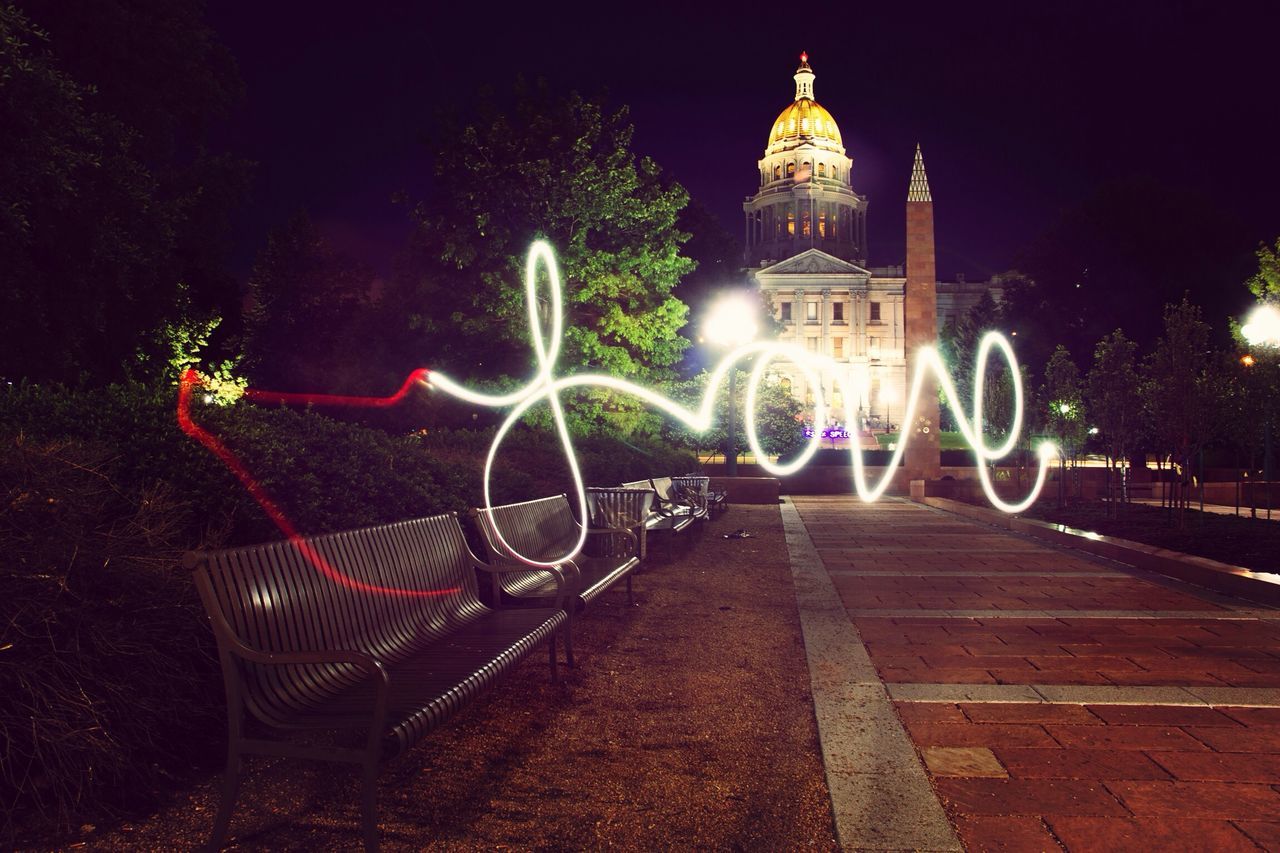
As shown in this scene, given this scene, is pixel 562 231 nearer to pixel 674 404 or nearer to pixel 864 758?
pixel 674 404

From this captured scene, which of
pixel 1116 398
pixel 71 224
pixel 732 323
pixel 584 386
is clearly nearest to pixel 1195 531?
pixel 1116 398

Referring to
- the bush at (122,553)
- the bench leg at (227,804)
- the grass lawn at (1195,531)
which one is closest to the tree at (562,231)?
the grass lawn at (1195,531)

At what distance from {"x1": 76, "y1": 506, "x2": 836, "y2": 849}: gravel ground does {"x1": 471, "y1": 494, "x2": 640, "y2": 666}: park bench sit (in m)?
0.48

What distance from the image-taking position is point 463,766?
4.13 m

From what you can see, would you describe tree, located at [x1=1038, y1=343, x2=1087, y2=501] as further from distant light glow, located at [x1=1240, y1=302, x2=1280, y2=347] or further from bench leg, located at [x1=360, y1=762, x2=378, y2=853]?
bench leg, located at [x1=360, y1=762, x2=378, y2=853]

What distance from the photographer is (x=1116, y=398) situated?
18.5m

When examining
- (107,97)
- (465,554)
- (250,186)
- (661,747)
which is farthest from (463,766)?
(250,186)

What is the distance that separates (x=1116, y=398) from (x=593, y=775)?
683 inches

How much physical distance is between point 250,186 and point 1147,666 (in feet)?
79.3

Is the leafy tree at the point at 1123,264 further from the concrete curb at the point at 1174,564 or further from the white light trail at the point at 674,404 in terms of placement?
the concrete curb at the point at 1174,564

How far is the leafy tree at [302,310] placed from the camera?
5278 cm

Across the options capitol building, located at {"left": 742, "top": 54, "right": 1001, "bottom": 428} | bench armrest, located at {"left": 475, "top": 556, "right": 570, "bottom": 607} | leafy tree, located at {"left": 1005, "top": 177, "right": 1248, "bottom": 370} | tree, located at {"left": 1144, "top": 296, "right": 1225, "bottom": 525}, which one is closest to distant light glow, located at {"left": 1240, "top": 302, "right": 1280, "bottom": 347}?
tree, located at {"left": 1144, "top": 296, "right": 1225, "bottom": 525}

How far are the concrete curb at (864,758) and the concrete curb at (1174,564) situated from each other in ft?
12.3

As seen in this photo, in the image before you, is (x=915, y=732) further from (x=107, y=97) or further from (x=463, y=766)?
(x=107, y=97)
